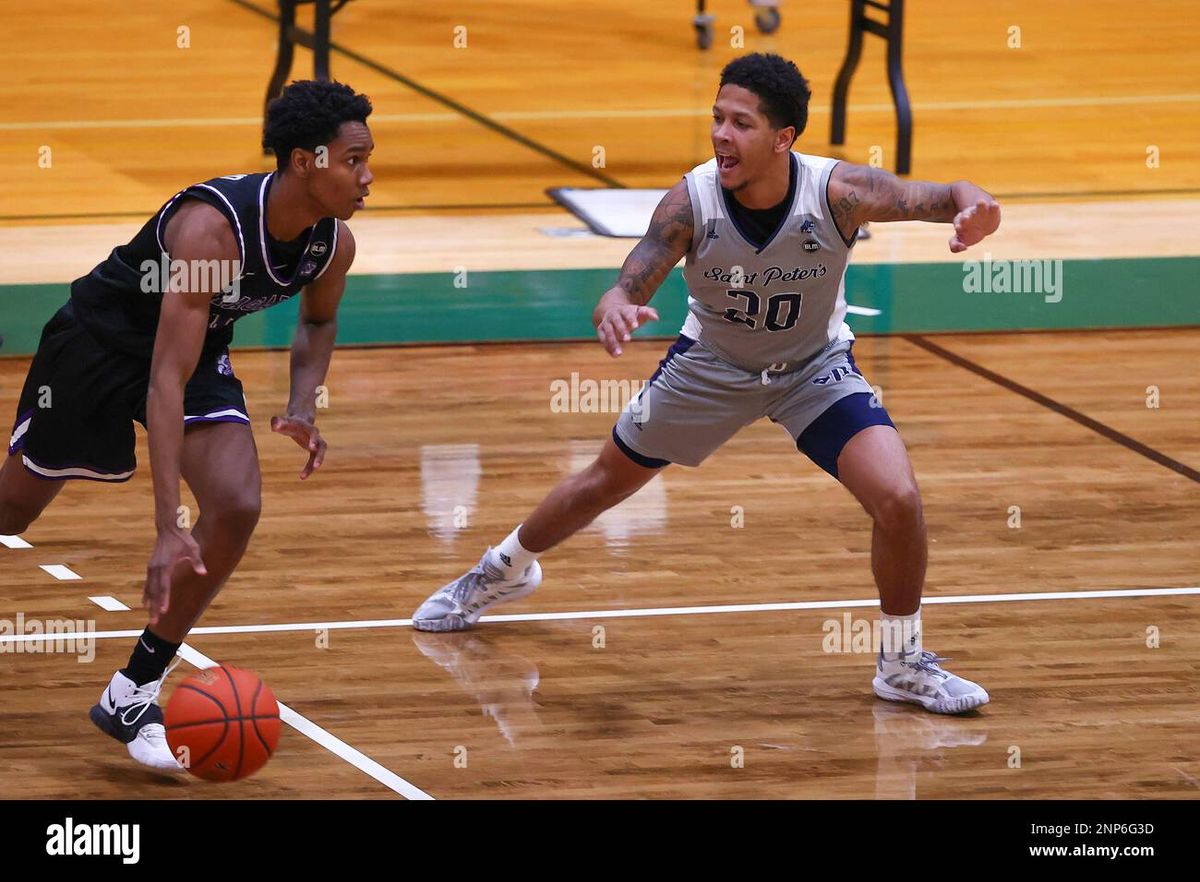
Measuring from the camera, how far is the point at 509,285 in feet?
30.7

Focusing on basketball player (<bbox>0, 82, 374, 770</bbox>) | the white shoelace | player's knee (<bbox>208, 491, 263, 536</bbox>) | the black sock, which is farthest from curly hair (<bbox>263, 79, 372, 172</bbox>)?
the white shoelace

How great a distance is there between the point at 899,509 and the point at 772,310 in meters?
0.57

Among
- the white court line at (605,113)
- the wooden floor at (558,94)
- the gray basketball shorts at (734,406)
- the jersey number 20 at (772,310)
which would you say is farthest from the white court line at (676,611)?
the white court line at (605,113)

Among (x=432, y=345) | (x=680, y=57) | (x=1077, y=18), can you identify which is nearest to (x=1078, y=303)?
(x=432, y=345)

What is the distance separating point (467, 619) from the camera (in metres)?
5.40

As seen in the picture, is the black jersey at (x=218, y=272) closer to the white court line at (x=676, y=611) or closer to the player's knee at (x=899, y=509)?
the white court line at (x=676, y=611)

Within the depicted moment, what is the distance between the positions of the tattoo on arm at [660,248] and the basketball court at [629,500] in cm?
103

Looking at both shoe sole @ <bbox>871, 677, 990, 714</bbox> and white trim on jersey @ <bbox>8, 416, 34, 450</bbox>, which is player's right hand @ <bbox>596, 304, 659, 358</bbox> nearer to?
shoe sole @ <bbox>871, 677, 990, 714</bbox>

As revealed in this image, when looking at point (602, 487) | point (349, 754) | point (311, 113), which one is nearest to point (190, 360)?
point (311, 113)

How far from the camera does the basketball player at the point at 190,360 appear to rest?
13.7 feet

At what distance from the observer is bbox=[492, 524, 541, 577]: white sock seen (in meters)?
5.30

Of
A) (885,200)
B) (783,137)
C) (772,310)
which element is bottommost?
(772,310)

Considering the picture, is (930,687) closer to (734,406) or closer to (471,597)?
(734,406)

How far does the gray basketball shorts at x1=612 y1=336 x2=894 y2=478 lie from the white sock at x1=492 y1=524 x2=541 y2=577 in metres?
0.42
